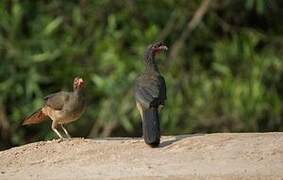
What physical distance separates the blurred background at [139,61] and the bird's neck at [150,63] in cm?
455

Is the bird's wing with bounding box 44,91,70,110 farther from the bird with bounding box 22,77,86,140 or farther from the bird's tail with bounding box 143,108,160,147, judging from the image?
the bird's tail with bounding box 143,108,160,147

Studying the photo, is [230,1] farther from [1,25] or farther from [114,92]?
[1,25]

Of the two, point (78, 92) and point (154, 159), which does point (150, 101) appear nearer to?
point (154, 159)

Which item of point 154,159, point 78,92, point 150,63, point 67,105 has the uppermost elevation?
point 150,63

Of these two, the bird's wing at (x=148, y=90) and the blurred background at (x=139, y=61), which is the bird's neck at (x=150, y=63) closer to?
the bird's wing at (x=148, y=90)

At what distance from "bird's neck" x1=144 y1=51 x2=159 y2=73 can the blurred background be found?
455cm

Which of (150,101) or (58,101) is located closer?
(150,101)

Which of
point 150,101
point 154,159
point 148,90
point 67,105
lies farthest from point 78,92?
point 154,159

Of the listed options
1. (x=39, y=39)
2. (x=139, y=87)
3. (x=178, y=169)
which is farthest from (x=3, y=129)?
(x=178, y=169)

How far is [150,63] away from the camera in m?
11.2

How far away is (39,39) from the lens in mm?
16047

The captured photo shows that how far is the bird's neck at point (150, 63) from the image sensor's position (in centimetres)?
1119

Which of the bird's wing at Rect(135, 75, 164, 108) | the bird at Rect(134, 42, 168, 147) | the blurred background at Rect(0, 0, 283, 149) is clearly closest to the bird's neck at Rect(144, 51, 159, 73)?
the bird at Rect(134, 42, 168, 147)

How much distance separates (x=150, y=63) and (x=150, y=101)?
768mm
